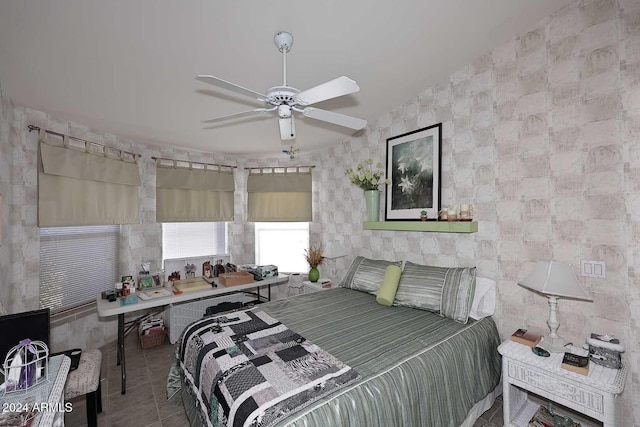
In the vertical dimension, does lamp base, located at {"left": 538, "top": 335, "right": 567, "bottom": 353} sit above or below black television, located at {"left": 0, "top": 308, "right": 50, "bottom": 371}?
below

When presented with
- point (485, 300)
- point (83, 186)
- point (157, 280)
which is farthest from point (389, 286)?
point (83, 186)

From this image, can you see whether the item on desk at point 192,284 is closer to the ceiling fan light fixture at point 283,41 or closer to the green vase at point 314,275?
the green vase at point 314,275

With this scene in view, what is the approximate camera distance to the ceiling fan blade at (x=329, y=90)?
1394 mm

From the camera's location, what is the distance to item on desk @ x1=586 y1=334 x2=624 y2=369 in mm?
1591

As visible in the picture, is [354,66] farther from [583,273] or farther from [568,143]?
[583,273]

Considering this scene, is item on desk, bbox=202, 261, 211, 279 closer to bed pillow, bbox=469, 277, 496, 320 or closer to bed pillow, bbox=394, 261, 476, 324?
bed pillow, bbox=394, 261, 476, 324

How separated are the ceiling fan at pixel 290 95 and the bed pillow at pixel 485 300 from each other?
1734mm

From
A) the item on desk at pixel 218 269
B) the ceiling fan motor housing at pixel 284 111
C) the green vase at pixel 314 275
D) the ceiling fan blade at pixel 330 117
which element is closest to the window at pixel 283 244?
the green vase at pixel 314 275

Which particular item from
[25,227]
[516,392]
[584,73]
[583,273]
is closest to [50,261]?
[25,227]

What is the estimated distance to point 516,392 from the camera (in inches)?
78.7

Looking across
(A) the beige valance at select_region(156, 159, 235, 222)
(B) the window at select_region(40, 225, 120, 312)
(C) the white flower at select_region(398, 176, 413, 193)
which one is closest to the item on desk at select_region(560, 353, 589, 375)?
(C) the white flower at select_region(398, 176, 413, 193)

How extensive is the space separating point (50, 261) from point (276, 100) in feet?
9.75

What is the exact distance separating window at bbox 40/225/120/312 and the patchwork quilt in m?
1.76

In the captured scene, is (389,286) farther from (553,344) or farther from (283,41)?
(283,41)
